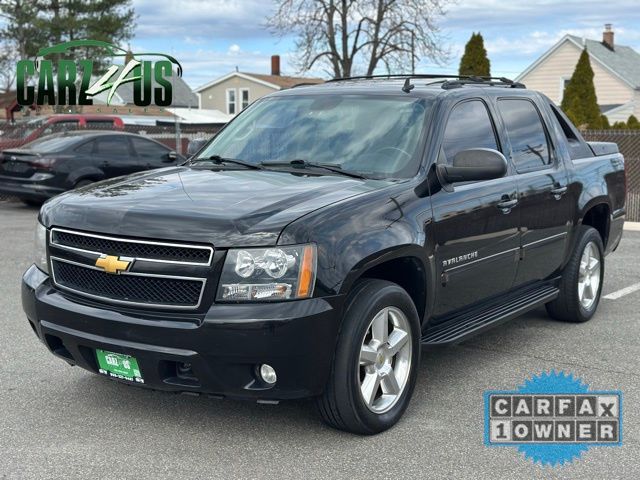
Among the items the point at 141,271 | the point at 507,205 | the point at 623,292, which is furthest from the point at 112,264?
the point at 623,292

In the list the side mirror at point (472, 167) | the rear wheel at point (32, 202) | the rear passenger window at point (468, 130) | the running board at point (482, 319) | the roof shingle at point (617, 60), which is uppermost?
the roof shingle at point (617, 60)

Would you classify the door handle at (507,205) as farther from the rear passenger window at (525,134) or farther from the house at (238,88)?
the house at (238,88)

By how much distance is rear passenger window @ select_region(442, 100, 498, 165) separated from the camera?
5426 mm

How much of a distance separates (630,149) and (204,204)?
15245 millimetres

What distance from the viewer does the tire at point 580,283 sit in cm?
684

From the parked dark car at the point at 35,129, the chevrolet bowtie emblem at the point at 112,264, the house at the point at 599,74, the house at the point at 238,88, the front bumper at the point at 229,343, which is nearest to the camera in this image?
the front bumper at the point at 229,343

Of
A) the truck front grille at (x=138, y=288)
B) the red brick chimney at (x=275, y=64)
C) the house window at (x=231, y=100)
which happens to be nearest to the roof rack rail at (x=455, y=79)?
the truck front grille at (x=138, y=288)

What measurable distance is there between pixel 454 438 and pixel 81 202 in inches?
91.7

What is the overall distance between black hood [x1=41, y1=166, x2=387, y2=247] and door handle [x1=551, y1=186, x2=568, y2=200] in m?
2.02

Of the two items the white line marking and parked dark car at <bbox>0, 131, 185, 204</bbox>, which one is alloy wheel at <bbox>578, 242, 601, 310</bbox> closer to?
the white line marking

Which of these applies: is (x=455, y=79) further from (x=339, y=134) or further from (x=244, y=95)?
(x=244, y=95)

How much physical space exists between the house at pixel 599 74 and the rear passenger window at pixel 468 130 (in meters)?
36.9

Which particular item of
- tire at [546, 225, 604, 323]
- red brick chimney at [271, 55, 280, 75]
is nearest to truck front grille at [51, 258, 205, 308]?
tire at [546, 225, 604, 323]

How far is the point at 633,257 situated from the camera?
1073cm
